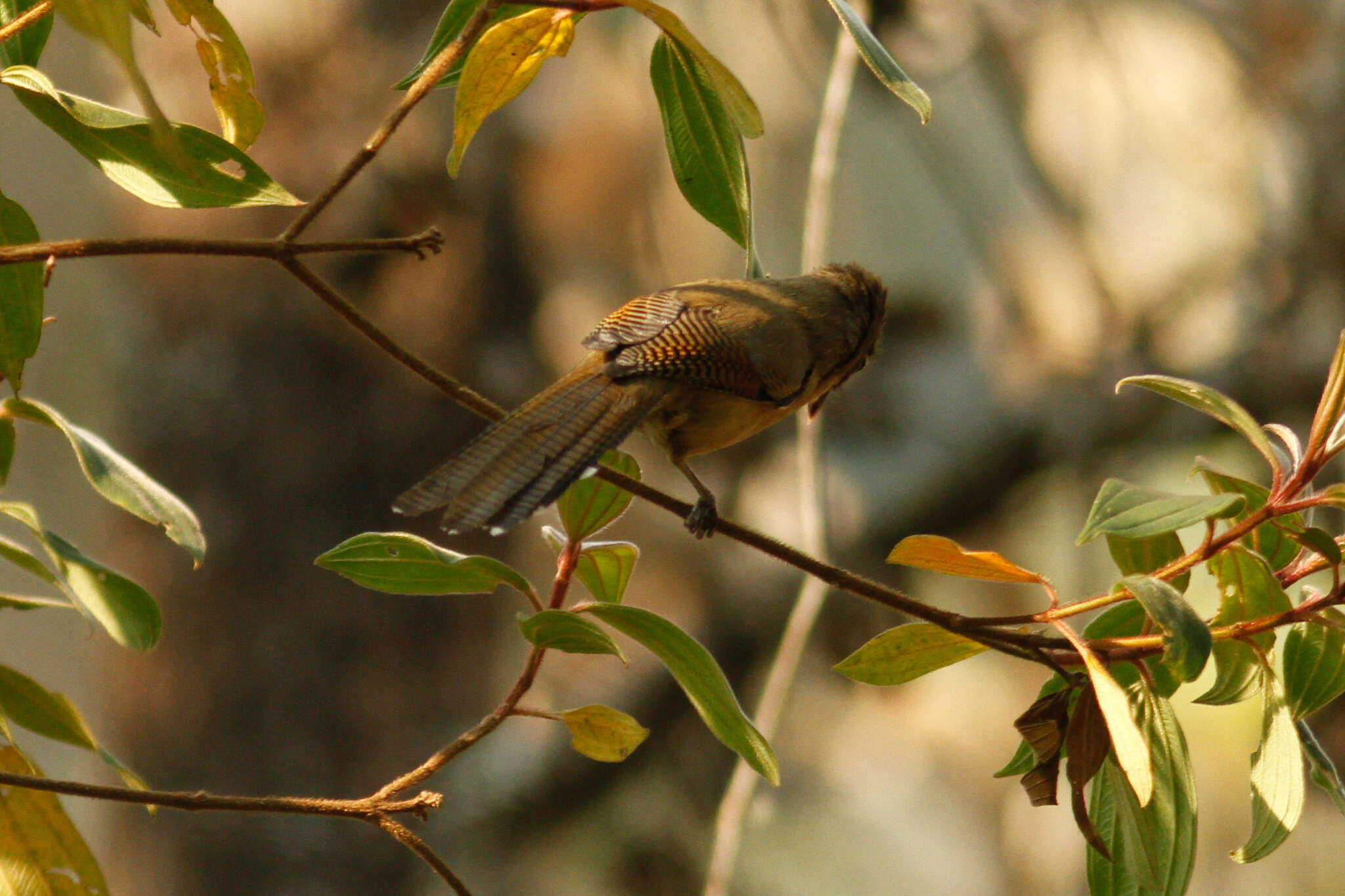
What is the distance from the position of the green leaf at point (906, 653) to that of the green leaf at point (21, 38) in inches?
43.0

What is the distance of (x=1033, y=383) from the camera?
5109mm

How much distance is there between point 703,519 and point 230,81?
0.83 meters

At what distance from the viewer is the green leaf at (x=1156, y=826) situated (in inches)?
46.5

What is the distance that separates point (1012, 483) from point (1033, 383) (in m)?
0.43

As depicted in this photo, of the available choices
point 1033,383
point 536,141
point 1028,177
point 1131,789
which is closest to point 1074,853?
point 1033,383

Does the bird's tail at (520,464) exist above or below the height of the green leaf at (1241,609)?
above

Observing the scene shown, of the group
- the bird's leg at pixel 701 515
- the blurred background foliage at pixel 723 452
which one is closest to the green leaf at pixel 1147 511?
the bird's leg at pixel 701 515

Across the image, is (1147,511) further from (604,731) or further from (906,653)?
(604,731)

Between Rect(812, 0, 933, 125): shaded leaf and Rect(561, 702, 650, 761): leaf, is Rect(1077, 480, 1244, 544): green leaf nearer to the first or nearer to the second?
Rect(812, 0, 933, 125): shaded leaf

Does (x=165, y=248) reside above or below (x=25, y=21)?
below

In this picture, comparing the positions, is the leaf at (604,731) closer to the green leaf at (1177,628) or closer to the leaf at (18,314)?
the green leaf at (1177,628)

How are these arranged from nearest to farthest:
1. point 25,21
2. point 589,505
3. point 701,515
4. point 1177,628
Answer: point 1177,628
point 25,21
point 589,505
point 701,515

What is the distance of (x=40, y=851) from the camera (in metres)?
1.40

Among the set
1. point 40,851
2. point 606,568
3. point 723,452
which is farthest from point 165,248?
point 723,452
